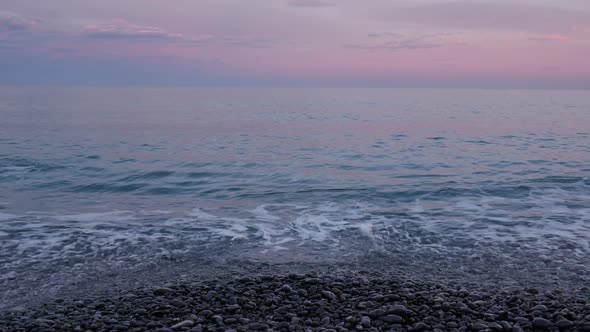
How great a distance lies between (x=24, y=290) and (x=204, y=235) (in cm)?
529

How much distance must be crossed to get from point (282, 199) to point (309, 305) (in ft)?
37.3

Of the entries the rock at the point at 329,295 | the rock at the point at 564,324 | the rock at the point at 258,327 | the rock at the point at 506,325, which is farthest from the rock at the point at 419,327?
the rock at the point at 258,327

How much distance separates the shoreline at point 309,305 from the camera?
8102 millimetres

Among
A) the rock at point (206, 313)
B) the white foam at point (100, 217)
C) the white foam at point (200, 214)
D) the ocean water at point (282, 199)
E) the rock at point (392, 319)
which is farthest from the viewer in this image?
the white foam at point (200, 214)

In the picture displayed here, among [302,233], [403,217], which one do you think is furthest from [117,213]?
[403,217]

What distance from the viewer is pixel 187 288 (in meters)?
9.92

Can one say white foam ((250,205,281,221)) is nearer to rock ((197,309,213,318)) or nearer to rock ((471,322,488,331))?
rock ((197,309,213,318))

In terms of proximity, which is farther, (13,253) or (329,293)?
(13,253)

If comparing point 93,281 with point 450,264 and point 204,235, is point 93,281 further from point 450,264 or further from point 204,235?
point 450,264

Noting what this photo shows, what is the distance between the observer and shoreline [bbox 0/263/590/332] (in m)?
8.10

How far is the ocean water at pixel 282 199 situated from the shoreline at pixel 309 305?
5.24ft

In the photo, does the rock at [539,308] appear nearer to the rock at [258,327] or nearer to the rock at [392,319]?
the rock at [392,319]

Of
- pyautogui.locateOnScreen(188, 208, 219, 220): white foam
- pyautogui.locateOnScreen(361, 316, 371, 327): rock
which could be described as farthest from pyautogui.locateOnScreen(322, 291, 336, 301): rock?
pyautogui.locateOnScreen(188, 208, 219, 220): white foam

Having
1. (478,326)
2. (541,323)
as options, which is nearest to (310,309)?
(478,326)
